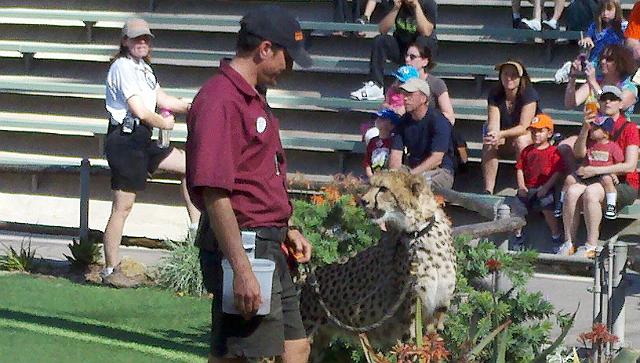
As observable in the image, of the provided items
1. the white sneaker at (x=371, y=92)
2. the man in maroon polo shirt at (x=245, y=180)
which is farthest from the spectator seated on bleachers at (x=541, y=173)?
the man in maroon polo shirt at (x=245, y=180)

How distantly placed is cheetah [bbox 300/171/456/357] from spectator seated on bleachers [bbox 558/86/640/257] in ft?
14.3

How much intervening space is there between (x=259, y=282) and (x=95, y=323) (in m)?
3.93

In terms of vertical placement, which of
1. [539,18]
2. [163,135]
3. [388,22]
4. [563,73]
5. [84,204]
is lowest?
[84,204]

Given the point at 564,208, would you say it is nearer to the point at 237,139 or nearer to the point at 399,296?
the point at 399,296

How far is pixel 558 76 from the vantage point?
12164mm

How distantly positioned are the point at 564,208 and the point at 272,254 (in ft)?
18.9

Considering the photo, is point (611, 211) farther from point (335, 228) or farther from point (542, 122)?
point (335, 228)

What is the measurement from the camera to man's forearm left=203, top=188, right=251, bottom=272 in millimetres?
4957

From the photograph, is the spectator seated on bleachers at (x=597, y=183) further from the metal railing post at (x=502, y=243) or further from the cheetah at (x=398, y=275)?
Answer: the cheetah at (x=398, y=275)

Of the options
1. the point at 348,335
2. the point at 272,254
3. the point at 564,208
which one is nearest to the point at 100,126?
the point at 564,208

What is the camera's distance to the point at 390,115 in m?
11.4

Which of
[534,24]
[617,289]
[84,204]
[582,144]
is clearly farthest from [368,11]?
[617,289]

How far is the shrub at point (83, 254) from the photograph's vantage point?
414 inches

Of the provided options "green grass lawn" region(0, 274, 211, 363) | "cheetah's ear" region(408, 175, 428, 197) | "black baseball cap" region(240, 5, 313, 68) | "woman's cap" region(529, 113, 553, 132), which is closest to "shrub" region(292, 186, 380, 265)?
"green grass lawn" region(0, 274, 211, 363)
